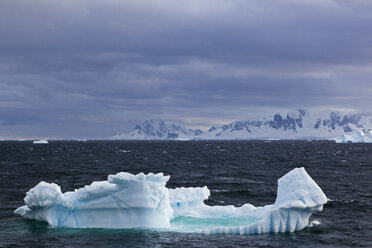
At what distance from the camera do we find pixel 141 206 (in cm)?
3019

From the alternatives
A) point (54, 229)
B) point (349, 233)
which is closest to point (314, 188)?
point (349, 233)

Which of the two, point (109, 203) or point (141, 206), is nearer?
point (141, 206)

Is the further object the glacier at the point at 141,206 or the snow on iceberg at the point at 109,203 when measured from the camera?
the snow on iceberg at the point at 109,203

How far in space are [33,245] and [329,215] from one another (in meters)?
21.6

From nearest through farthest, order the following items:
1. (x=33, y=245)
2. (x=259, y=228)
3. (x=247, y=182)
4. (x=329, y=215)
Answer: (x=33, y=245)
(x=259, y=228)
(x=329, y=215)
(x=247, y=182)

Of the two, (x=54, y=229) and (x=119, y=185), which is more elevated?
(x=119, y=185)

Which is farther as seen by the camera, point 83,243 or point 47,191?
point 47,191

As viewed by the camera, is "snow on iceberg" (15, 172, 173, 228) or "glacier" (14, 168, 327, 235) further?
"snow on iceberg" (15, 172, 173, 228)

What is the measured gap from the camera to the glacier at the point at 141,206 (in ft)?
96.5

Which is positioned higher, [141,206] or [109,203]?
[109,203]

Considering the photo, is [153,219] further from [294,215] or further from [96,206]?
[294,215]

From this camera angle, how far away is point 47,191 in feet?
100

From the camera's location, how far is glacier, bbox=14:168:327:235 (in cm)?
2941

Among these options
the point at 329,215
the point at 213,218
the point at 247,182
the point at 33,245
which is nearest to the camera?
the point at 33,245
